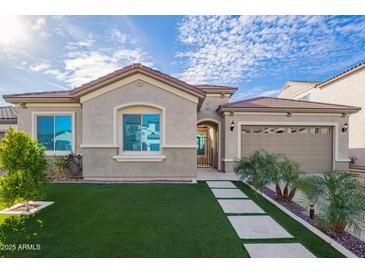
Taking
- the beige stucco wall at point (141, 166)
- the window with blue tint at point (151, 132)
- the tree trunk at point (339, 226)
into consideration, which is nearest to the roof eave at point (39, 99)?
the beige stucco wall at point (141, 166)

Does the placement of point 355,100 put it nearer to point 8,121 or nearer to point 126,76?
point 126,76

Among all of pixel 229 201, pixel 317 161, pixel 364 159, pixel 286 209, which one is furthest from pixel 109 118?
pixel 364 159

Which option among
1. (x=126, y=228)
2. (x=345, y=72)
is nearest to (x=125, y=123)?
(x=126, y=228)

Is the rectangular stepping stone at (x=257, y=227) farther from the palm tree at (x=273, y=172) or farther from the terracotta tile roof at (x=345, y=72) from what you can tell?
the terracotta tile roof at (x=345, y=72)

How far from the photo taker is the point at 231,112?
36.7 feet

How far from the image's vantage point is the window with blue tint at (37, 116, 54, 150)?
10.2 m

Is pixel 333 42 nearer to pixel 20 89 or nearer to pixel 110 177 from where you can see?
pixel 110 177

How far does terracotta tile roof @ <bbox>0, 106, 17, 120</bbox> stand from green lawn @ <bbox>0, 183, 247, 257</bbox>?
12.8 metres

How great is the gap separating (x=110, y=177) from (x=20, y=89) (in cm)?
818

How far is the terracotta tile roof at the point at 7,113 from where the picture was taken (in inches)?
575

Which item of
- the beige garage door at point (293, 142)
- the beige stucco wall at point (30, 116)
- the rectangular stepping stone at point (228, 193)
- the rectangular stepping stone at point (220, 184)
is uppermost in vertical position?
the beige stucco wall at point (30, 116)

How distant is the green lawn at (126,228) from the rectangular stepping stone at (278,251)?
21 cm

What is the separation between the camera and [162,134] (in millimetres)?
8961

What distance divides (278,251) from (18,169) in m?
6.78
